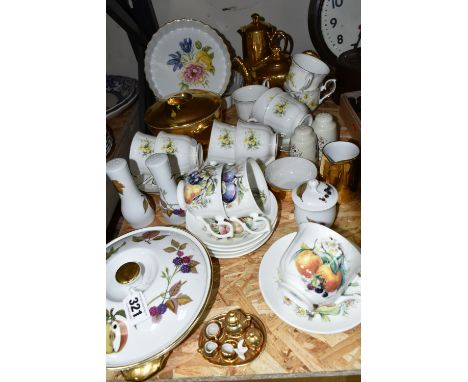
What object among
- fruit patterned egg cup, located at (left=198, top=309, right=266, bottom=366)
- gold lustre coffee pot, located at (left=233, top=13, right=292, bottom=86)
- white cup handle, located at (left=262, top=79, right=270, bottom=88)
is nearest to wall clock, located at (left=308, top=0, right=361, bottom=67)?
gold lustre coffee pot, located at (left=233, top=13, right=292, bottom=86)

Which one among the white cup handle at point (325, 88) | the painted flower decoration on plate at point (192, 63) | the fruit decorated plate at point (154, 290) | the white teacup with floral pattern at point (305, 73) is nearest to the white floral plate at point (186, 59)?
the painted flower decoration on plate at point (192, 63)

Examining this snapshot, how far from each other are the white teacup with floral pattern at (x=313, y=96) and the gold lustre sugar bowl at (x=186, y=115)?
0.29 metres

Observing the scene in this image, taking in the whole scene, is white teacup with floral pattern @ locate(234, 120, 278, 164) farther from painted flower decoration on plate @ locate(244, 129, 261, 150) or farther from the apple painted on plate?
the apple painted on plate

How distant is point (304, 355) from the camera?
2.36 feet

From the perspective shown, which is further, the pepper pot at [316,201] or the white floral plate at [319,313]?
the pepper pot at [316,201]

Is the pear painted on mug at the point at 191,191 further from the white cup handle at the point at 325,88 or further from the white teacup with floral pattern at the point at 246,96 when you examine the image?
the white cup handle at the point at 325,88

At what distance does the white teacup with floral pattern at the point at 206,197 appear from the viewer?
84cm

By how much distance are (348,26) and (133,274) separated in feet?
3.93

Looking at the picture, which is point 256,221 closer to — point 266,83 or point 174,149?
point 174,149

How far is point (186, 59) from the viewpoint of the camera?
135 cm

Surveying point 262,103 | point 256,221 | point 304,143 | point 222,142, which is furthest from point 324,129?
point 256,221

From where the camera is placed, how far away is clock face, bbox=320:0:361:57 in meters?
1.33

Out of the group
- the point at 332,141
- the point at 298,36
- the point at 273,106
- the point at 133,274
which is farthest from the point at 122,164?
the point at 298,36

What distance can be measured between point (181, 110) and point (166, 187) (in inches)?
12.2
